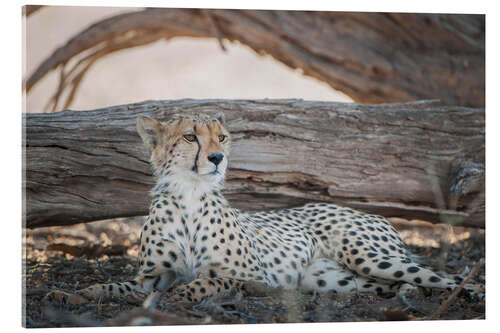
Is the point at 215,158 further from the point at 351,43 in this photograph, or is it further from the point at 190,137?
the point at 351,43

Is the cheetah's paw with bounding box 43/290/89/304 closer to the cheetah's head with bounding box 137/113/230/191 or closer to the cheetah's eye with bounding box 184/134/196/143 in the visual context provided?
the cheetah's head with bounding box 137/113/230/191

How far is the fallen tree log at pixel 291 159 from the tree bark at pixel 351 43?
67 centimetres

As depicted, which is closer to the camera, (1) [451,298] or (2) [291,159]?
(1) [451,298]

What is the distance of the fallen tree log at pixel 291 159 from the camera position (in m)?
3.61

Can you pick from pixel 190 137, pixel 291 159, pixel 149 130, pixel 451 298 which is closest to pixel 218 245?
pixel 190 137

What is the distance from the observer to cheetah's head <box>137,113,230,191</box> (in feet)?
9.85

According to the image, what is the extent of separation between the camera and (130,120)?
3.69 metres

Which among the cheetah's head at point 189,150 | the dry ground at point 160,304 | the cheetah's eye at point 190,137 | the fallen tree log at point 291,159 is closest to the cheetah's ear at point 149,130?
the cheetah's head at point 189,150

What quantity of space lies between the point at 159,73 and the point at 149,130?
2.49 feet

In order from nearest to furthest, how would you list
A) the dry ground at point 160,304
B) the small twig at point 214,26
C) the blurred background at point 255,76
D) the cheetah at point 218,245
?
1. the dry ground at point 160,304
2. the cheetah at point 218,245
3. the blurred background at point 255,76
4. the small twig at point 214,26

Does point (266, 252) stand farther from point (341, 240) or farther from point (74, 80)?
point (74, 80)

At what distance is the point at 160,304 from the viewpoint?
9.17ft

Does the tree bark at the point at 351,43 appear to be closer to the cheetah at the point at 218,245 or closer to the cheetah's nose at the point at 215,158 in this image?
the cheetah at the point at 218,245
